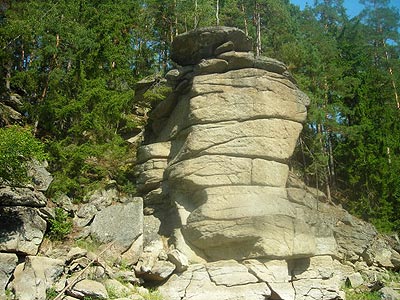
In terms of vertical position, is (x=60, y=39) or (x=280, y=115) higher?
(x=60, y=39)

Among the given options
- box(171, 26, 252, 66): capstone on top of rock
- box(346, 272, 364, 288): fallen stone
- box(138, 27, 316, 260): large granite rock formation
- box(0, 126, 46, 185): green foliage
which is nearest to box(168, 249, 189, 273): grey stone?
box(138, 27, 316, 260): large granite rock formation

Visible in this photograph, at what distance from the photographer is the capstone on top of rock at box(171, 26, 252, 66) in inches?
673

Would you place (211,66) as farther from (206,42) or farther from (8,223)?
(8,223)

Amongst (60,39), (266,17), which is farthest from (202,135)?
(266,17)

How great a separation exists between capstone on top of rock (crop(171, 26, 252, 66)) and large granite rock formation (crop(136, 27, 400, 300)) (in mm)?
38

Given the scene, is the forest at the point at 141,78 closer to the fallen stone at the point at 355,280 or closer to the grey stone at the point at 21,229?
the grey stone at the point at 21,229

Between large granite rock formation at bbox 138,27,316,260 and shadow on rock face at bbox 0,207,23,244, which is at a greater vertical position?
large granite rock formation at bbox 138,27,316,260

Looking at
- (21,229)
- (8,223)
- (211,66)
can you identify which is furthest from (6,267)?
(211,66)

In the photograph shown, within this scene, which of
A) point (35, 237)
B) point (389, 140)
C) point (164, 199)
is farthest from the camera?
point (389, 140)

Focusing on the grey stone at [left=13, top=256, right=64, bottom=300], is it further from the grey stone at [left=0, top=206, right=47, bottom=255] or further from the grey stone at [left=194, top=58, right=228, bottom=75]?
the grey stone at [left=194, top=58, right=228, bottom=75]

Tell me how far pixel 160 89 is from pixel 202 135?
10.8 ft

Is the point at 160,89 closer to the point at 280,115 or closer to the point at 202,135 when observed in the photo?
the point at 202,135

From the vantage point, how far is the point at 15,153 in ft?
40.4

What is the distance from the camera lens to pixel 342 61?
25922 mm
